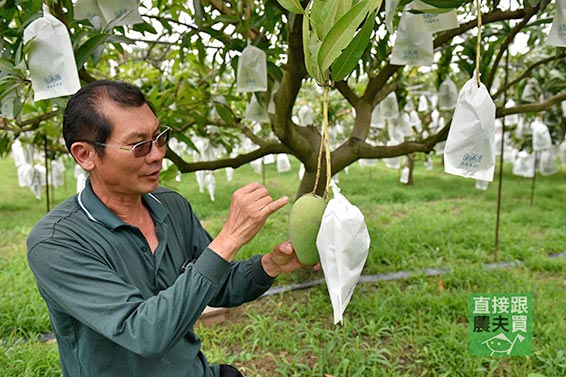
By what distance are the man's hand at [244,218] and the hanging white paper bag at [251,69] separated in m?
0.67

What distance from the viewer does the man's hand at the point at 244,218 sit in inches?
34.9

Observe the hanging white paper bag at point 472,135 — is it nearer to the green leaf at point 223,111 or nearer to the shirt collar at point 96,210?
the shirt collar at point 96,210

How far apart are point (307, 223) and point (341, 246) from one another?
0.33 ft

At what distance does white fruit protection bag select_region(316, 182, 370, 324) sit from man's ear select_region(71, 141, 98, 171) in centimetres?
52

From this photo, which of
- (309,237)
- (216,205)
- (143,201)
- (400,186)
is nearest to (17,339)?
(143,201)

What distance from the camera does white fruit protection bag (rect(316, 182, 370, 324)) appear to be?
0.74 meters

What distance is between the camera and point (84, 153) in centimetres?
102

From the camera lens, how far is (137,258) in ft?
3.49

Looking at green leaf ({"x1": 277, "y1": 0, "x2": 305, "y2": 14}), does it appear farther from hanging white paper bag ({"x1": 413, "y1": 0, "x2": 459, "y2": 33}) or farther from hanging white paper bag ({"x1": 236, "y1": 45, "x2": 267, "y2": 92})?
hanging white paper bag ({"x1": 236, "y1": 45, "x2": 267, "y2": 92})

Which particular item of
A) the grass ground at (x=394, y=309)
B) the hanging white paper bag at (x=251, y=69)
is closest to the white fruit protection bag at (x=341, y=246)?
the hanging white paper bag at (x=251, y=69)

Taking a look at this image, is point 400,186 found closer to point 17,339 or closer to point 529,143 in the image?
point 529,143

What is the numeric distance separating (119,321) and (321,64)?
544mm

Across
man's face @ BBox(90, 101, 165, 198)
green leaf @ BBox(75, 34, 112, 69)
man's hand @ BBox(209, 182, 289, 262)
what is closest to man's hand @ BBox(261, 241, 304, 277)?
man's hand @ BBox(209, 182, 289, 262)

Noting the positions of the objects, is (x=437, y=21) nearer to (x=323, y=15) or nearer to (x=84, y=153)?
(x=323, y=15)
